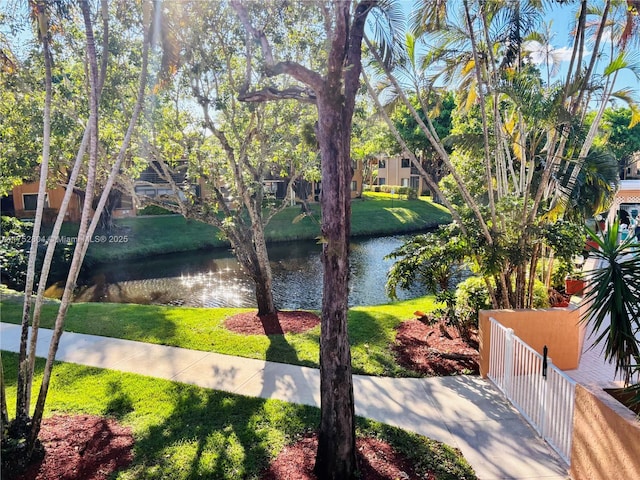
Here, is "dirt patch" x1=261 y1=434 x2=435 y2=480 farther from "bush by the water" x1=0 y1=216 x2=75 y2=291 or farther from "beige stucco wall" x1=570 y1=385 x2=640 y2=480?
"bush by the water" x1=0 y1=216 x2=75 y2=291

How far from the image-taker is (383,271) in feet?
64.1

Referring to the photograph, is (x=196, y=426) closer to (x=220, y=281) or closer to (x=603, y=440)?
(x=603, y=440)

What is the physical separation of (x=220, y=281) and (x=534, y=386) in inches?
595

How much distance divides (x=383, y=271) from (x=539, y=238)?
12.2m

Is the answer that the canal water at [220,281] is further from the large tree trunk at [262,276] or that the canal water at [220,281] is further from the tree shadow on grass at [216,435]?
the tree shadow on grass at [216,435]

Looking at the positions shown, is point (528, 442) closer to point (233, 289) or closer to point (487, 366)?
point (487, 366)

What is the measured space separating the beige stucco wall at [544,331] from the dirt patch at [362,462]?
2.87 metres

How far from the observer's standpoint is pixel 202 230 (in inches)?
1075

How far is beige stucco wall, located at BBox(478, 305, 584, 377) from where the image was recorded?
277 inches

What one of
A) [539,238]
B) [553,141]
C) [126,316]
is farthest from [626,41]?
[126,316]

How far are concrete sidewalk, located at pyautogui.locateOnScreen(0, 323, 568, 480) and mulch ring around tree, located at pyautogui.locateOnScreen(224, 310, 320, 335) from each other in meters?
1.58

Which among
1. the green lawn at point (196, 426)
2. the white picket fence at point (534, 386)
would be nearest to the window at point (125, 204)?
the green lawn at point (196, 426)

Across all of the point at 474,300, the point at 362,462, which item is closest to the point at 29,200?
the point at 474,300

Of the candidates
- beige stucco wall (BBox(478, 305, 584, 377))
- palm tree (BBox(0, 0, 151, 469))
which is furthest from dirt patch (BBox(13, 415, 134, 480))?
beige stucco wall (BBox(478, 305, 584, 377))
